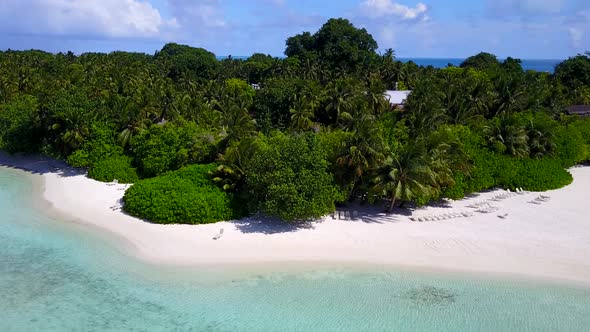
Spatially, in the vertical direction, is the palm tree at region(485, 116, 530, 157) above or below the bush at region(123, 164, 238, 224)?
above

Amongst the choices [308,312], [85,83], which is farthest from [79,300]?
[85,83]

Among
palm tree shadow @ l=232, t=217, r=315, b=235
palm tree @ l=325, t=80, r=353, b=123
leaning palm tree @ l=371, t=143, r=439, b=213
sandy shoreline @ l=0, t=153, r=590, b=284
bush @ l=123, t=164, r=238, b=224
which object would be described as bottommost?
sandy shoreline @ l=0, t=153, r=590, b=284

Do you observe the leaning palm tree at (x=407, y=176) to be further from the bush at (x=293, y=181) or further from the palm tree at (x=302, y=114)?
the palm tree at (x=302, y=114)

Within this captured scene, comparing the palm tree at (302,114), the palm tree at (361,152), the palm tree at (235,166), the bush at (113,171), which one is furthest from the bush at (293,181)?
the palm tree at (302,114)

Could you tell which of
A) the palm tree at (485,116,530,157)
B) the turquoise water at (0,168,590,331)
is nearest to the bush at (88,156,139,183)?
the turquoise water at (0,168,590,331)

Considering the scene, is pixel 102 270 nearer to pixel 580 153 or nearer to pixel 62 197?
pixel 62 197

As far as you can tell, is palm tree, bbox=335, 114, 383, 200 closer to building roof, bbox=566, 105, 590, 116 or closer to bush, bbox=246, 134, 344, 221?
bush, bbox=246, 134, 344, 221

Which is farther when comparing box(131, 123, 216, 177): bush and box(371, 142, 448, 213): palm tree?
box(131, 123, 216, 177): bush
